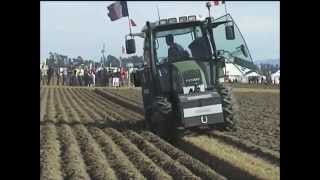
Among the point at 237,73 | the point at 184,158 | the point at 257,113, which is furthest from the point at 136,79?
the point at 257,113

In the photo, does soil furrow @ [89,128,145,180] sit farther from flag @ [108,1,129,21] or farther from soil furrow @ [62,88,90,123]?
flag @ [108,1,129,21]

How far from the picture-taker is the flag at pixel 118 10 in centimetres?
687

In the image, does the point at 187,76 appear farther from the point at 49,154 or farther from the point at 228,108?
→ the point at 49,154

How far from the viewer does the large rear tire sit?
739cm

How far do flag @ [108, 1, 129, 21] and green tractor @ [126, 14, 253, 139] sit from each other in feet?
1.36

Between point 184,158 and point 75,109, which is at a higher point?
point 75,109

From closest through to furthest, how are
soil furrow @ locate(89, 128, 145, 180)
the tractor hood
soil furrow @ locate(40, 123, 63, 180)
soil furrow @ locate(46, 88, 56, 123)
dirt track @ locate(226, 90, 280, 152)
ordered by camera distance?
1. soil furrow @ locate(40, 123, 63, 180)
2. soil furrow @ locate(89, 128, 145, 180)
3. soil furrow @ locate(46, 88, 56, 123)
4. dirt track @ locate(226, 90, 280, 152)
5. the tractor hood

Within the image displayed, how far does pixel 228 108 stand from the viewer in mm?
7441

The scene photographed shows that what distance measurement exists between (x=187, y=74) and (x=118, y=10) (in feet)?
3.54

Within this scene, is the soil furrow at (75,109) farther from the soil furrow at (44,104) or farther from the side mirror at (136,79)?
the side mirror at (136,79)

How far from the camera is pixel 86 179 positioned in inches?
266

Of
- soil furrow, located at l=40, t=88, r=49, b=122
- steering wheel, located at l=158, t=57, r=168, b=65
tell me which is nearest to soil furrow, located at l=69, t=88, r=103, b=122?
soil furrow, located at l=40, t=88, r=49, b=122
